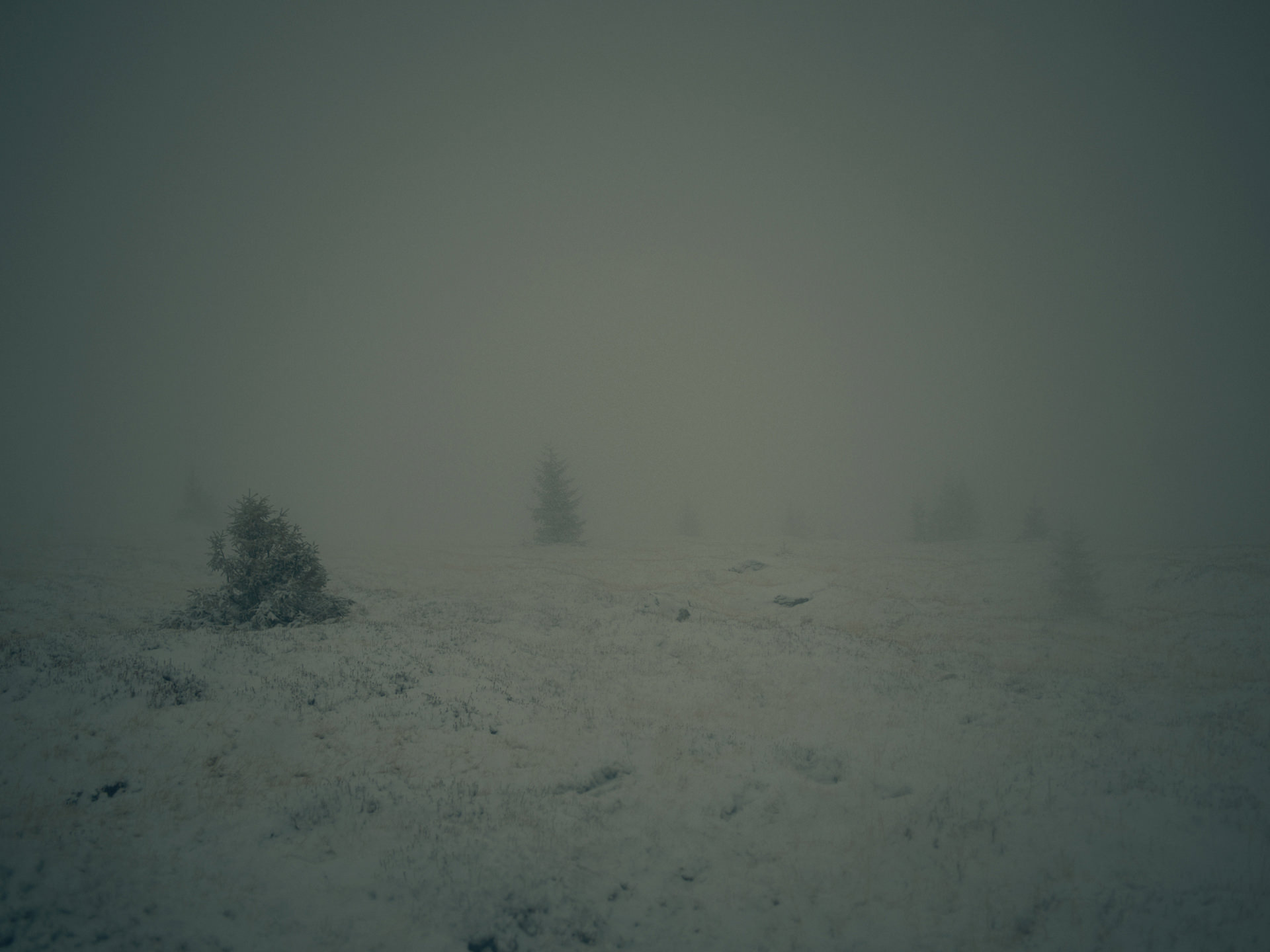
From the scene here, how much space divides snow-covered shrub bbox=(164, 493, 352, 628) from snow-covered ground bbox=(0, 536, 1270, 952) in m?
1.24

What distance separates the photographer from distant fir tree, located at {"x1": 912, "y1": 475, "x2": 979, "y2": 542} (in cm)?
5656

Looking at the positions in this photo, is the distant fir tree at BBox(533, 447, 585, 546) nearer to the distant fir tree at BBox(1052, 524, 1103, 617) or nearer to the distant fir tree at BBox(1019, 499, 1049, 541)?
the distant fir tree at BBox(1052, 524, 1103, 617)

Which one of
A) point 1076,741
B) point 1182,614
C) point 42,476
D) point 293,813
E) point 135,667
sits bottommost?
point 1182,614

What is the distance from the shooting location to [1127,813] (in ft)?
31.0

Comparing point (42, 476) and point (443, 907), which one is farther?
point (42, 476)

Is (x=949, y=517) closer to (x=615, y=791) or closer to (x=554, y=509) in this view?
(x=554, y=509)

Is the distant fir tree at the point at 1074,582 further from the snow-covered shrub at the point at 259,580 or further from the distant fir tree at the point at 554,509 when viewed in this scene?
the snow-covered shrub at the point at 259,580

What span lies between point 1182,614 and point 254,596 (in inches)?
1577

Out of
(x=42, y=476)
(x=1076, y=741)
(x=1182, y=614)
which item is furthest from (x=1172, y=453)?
(x=42, y=476)

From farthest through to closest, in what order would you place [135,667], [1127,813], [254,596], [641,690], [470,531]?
1. [470,531]
2. [254,596]
3. [641,690]
4. [135,667]
5. [1127,813]

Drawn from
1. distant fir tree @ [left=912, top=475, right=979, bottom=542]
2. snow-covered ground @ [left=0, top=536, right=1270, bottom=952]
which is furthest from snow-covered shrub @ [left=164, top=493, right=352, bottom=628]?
Result: distant fir tree @ [left=912, top=475, right=979, bottom=542]

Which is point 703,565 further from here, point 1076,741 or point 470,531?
point 470,531

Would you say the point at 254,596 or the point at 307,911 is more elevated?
the point at 254,596

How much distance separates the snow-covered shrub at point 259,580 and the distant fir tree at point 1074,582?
34.2 meters
